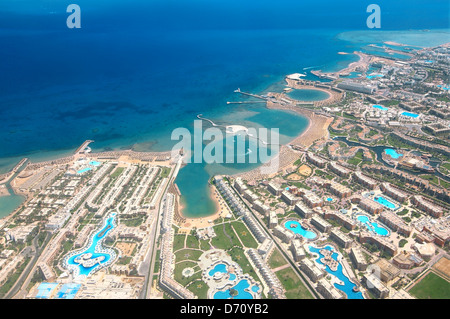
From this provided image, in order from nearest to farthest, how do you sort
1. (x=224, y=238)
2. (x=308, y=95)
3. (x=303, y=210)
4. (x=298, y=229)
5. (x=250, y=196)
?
1. (x=224, y=238)
2. (x=298, y=229)
3. (x=303, y=210)
4. (x=250, y=196)
5. (x=308, y=95)

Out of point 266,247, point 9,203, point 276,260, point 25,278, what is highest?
point 9,203

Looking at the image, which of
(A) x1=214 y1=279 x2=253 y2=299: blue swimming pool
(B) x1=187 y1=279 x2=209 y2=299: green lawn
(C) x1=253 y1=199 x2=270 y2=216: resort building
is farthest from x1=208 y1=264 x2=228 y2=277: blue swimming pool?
(C) x1=253 y1=199 x2=270 y2=216: resort building

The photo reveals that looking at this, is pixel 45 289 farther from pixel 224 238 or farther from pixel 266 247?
pixel 266 247

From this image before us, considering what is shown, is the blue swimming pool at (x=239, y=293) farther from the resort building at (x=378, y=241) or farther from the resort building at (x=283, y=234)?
the resort building at (x=378, y=241)

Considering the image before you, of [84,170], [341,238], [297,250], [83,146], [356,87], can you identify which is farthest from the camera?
[356,87]

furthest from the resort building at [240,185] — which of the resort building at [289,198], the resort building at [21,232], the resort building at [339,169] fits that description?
the resort building at [21,232]

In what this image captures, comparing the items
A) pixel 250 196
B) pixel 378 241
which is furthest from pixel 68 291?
pixel 378 241

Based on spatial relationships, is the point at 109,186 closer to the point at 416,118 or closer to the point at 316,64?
the point at 416,118
